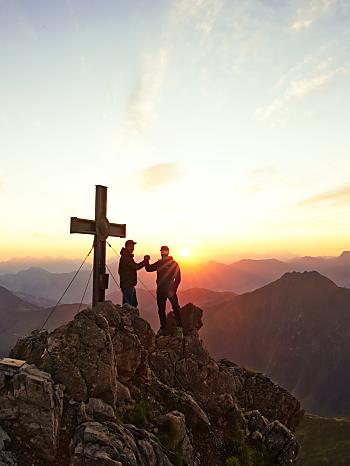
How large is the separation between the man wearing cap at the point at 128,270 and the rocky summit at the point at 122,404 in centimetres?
126

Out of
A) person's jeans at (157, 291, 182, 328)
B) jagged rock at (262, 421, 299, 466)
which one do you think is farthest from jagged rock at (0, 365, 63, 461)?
jagged rock at (262, 421, 299, 466)

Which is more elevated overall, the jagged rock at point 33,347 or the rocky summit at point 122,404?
the jagged rock at point 33,347

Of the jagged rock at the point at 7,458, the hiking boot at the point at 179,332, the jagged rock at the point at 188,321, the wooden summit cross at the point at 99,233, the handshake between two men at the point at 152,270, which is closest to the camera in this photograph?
the jagged rock at the point at 7,458

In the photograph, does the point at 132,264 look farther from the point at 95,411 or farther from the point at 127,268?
the point at 95,411

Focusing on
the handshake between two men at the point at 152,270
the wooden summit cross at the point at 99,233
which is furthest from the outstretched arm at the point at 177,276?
the wooden summit cross at the point at 99,233

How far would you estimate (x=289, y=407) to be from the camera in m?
22.5

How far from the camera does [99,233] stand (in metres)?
16.2

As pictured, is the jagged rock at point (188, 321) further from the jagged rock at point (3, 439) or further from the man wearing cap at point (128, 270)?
the jagged rock at point (3, 439)

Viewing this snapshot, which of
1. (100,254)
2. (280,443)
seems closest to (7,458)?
(100,254)

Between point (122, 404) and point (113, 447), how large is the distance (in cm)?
244

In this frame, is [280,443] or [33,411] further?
[280,443]

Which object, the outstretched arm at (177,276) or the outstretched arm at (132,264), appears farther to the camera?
the outstretched arm at (177,276)

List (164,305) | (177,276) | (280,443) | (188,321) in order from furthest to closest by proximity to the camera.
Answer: (188,321)
(177,276)
(164,305)
(280,443)

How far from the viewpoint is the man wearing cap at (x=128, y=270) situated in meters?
17.0
